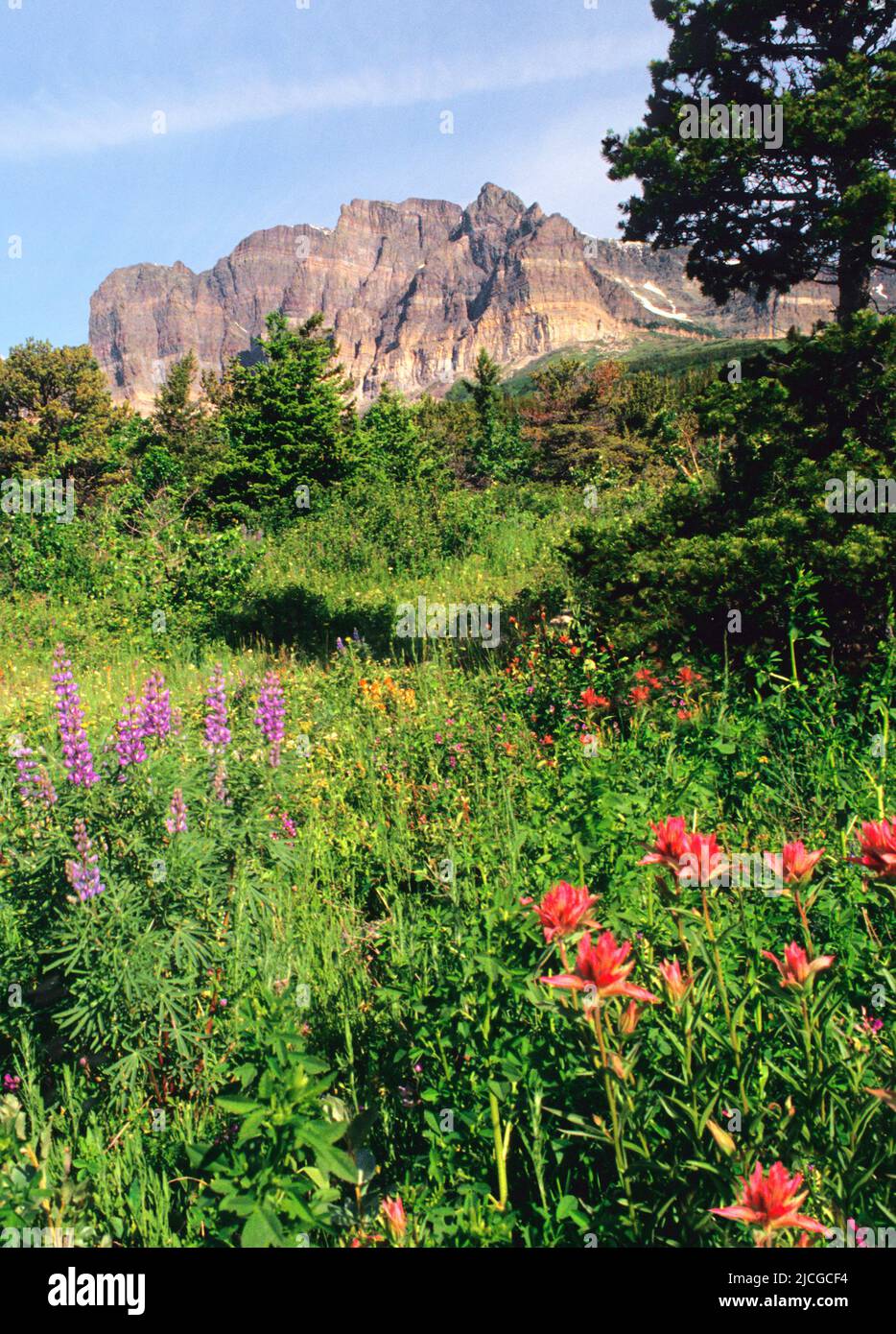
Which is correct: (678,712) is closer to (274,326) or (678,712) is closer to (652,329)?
(274,326)

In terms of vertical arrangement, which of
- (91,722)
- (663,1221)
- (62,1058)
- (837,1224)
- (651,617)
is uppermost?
(651,617)

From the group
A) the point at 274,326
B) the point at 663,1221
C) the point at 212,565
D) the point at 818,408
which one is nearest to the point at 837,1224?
the point at 663,1221

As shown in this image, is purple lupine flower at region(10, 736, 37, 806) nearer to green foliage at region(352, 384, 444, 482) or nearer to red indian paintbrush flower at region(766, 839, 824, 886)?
red indian paintbrush flower at region(766, 839, 824, 886)

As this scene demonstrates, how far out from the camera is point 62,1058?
2.54 meters

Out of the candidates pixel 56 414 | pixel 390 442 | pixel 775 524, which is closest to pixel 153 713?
pixel 775 524

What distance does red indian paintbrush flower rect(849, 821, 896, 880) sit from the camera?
4.43 ft

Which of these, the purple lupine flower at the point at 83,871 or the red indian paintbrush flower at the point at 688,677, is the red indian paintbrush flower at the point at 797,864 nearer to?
the purple lupine flower at the point at 83,871

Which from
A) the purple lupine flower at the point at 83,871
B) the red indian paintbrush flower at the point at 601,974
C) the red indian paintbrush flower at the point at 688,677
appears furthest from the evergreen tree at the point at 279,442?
the red indian paintbrush flower at the point at 601,974

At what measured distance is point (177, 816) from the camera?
267 cm

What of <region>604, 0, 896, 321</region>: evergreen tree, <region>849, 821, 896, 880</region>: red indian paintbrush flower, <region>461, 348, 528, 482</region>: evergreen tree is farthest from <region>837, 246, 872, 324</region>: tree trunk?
<region>461, 348, 528, 482</region>: evergreen tree

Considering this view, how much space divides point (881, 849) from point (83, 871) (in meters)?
2.15

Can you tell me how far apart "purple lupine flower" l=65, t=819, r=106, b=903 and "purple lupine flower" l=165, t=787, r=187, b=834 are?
244 millimetres

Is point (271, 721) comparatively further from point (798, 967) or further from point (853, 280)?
point (853, 280)

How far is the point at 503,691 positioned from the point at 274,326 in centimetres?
2067
